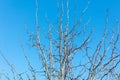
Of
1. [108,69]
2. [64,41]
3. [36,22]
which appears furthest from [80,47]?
[36,22]

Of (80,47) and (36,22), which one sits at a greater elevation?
(36,22)

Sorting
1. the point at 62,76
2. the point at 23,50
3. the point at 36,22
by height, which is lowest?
the point at 62,76

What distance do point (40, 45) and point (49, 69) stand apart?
0.36 m

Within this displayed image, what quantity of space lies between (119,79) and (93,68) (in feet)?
1.78

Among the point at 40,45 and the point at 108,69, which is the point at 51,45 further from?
→ the point at 108,69

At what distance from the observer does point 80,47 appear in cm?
348

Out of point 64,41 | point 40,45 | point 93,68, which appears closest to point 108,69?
point 93,68

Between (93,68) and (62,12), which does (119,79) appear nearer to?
(93,68)

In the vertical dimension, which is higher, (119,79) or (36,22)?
(36,22)

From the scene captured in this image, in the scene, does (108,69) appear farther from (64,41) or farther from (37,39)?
(37,39)

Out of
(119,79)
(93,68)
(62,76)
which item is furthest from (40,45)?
(119,79)

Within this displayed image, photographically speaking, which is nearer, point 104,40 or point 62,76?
point 62,76

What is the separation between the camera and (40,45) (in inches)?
134

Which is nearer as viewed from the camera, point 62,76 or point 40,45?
point 62,76
